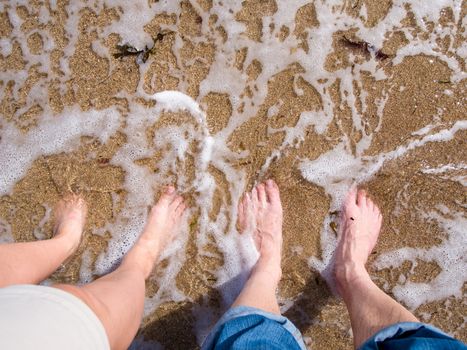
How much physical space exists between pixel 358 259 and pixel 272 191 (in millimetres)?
498

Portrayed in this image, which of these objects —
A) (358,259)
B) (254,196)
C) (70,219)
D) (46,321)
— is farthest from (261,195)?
(46,321)

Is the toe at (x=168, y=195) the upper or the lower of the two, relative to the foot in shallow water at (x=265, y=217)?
upper

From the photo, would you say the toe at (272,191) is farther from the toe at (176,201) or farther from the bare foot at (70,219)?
the bare foot at (70,219)

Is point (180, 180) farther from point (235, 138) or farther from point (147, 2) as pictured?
point (147, 2)

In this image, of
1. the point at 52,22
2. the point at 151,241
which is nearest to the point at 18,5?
the point at 52,22

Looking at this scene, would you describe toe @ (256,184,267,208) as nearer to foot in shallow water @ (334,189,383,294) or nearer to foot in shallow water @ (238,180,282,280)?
foot in shallow water @ (238,180,282,280)

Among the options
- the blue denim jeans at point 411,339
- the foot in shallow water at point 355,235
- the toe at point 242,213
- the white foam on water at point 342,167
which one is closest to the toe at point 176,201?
A: the toe at point 242,213

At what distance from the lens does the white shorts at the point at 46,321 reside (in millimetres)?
1036

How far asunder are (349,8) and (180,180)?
1.11 metres

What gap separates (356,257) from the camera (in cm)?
200

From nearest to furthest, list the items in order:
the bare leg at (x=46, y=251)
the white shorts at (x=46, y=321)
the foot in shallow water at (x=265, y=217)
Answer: the white shorts at (x=46, y=321)
the bare leg at (x=46, y=251)
the foot in shallow water at (x=265, y=217)

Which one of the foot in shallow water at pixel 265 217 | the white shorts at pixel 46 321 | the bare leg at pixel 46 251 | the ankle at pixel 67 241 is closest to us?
the white shorts at pixel 46 321

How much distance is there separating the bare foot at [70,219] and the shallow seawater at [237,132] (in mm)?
51

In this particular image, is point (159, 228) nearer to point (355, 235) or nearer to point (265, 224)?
point (265, 224)
